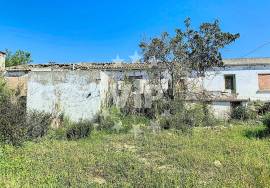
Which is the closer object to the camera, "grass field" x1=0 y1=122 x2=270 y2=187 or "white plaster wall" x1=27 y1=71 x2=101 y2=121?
"grass field" x1=0 y1=122 x2=270 y2=187

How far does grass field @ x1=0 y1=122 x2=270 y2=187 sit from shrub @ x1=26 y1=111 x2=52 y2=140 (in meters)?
1.01

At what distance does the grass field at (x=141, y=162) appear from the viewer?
11906mm

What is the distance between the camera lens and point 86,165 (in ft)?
44.3

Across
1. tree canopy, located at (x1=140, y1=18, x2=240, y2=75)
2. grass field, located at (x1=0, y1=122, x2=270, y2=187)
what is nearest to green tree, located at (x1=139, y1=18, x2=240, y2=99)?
tree canopy, located at (x1=140, y1=18, x2=240, y2=75)

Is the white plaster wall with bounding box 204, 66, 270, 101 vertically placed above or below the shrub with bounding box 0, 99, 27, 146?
above

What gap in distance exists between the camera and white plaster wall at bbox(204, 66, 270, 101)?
1372 inches

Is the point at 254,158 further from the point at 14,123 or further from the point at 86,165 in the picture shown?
the point at 14,123

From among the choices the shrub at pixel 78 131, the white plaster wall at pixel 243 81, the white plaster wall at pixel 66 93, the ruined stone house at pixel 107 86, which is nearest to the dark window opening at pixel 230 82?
the ruined stone house at pixel 107 86

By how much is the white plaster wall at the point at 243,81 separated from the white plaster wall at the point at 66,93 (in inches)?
473

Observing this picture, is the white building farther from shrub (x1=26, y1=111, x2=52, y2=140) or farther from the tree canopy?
shrub (x1=26, y1=111, x2=52, y2=140)

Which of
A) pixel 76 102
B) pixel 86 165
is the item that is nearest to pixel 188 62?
pixel 76 102

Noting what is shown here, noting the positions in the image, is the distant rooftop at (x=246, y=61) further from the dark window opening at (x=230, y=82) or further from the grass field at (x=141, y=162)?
the grass field at (x=141, y=162)

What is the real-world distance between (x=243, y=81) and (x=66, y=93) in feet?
51.4

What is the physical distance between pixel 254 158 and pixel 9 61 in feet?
124
